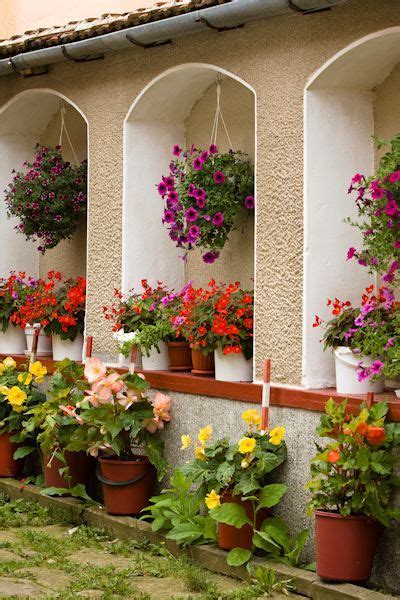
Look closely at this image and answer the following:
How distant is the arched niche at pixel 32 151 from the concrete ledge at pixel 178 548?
88.9 inches

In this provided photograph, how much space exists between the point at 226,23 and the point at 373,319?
7.31 ft

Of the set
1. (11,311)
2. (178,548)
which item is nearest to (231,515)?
(178,548)

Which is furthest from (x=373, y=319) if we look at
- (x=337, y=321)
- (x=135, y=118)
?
(x=135, y=118)

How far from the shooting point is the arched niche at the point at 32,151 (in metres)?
10.0

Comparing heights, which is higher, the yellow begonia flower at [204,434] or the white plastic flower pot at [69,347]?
the white plastic flower pot at [69,347]

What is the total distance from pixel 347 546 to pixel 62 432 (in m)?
2.85

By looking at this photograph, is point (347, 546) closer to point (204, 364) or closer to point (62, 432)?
point (204, 364)

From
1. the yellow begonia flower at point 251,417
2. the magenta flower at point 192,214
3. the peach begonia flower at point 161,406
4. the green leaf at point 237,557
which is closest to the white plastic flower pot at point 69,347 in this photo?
the peach begonia flower at point 161,406

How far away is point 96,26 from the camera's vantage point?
820 centimetres

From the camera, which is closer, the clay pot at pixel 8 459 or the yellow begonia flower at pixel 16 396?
the yellow begonia flower at pixel 16 396

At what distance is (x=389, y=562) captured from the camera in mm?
6074

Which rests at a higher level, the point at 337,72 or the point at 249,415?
the point at 337,72

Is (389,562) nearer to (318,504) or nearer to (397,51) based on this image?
(318,504)

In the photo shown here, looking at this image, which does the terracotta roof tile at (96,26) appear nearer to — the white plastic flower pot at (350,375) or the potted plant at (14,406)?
the white plastic flower pot at (350,375)
